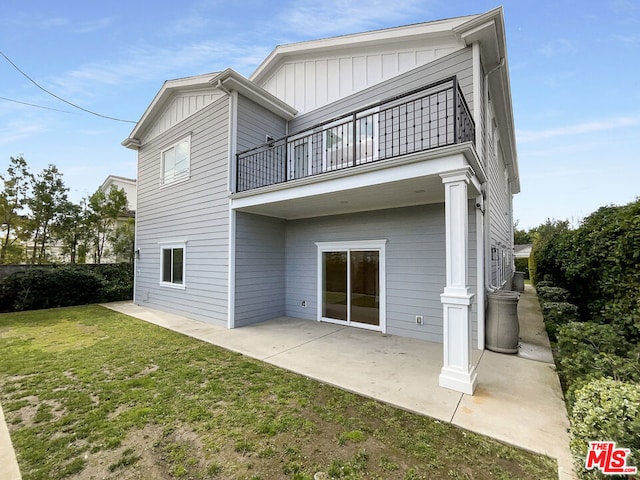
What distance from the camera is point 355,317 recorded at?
275 inches

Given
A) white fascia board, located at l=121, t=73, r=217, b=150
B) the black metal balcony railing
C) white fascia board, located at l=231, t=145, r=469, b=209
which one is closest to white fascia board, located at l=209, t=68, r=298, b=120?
white fascia board, located at l=121, t=73, r=217, b=150

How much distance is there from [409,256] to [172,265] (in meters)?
7.24

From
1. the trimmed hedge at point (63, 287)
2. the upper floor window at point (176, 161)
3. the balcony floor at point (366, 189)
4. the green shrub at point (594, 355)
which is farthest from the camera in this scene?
the trimmed hedge at point (63, 287)

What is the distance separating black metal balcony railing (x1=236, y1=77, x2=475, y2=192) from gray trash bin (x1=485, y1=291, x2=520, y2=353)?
303 cm

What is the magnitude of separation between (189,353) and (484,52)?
26.4ft

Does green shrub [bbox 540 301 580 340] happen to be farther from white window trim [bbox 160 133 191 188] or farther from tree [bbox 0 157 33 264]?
tree [bbox 0 157 33 264]

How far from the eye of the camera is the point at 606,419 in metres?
1.93

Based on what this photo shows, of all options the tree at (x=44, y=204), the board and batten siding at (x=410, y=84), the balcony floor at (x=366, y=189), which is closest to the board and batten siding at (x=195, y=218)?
the balcony floor at (x=366, y=189)

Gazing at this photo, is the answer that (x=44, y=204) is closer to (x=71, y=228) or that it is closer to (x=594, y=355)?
(x=71, y=228)

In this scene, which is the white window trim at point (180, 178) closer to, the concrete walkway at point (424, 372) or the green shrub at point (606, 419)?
the concrete walkway at point (424, 372)

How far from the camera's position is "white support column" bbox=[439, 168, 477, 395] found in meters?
3.73

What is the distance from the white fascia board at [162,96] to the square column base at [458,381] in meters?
8.29

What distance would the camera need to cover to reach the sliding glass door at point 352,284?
661 cm

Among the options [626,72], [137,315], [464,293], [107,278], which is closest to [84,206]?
[107,278]
